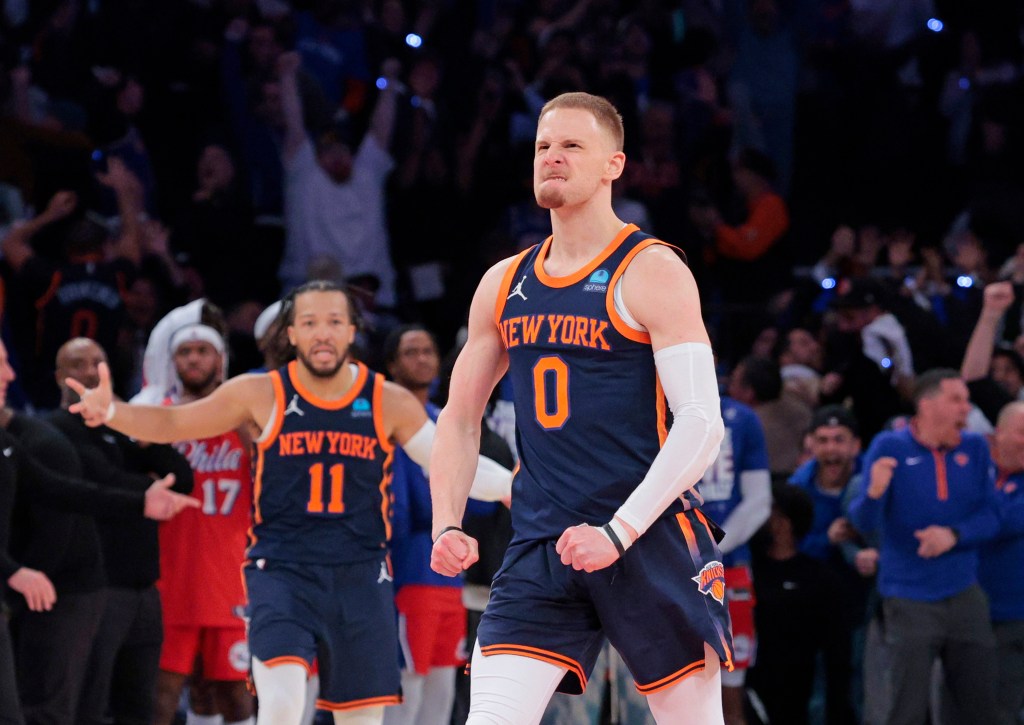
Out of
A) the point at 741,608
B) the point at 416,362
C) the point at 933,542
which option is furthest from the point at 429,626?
the point at 933,542

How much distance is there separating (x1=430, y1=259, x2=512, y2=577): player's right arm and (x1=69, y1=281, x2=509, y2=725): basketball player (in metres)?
1.82

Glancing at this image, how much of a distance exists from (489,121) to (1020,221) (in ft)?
14.1

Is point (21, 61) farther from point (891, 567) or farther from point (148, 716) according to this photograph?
point (891, 567)

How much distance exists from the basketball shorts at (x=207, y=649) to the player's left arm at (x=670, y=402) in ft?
14.5

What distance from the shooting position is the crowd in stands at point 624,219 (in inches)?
344

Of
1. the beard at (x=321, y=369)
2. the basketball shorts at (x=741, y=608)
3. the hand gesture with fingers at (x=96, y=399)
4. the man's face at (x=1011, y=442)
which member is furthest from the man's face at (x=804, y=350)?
the hand gesture with fingers at (x=96, y=399)

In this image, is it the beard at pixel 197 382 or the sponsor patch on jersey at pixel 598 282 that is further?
the beard at pixel 197 382

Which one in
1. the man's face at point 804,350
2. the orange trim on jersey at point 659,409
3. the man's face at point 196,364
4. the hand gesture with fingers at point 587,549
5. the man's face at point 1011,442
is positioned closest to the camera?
the hand gesture with fingers at point 587,549

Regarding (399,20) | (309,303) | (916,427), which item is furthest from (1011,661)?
(399,20)

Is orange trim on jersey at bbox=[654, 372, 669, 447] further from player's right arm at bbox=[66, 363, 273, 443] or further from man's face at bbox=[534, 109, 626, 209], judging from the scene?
player's right arm at bbox=[66, 363, 273, 443]

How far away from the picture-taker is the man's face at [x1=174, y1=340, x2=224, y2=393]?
28.3 ft

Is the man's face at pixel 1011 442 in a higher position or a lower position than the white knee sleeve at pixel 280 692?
higher

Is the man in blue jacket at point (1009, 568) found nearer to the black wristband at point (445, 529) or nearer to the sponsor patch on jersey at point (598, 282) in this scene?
the sponsor patch on jersey at point (598, 282)

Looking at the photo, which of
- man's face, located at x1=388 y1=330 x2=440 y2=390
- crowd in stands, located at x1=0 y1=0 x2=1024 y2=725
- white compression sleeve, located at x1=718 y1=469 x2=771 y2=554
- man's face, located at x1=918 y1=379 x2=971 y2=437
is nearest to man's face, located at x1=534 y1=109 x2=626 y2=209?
crowd in stands, located at x1=0 y1=0 x2=1024 y2=725
